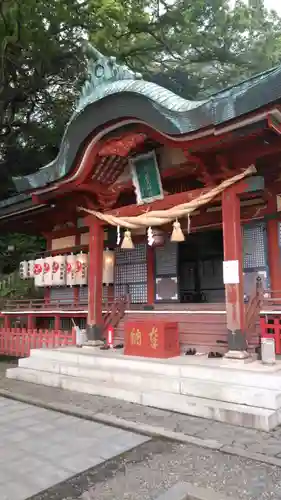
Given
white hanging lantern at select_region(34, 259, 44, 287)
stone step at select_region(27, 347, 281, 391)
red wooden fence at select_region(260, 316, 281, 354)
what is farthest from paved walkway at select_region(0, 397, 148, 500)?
white hanging lantern at select_region(34, 259, 44, 287)

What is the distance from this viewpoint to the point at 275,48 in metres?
16.3

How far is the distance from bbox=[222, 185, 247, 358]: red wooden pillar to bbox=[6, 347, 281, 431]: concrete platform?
45 cm

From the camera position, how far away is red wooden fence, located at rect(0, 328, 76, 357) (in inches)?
396

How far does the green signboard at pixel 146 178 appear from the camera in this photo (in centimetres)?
835

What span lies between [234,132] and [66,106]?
13465 millimetres

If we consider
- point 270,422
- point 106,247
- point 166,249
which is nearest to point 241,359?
point 270,422

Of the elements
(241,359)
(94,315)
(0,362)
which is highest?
(94,315)

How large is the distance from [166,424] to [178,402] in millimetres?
607

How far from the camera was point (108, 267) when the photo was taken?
11672mm

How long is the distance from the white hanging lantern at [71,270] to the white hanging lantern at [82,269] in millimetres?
137

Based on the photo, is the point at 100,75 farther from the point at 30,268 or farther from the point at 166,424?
the point at 30,268

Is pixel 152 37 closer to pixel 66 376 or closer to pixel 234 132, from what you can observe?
pixel 234 132

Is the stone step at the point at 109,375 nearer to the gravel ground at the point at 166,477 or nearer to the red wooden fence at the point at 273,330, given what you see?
the gravel ground at the point at 166,477

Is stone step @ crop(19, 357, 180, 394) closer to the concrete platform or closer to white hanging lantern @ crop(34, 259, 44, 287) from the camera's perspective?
the concrete platform
